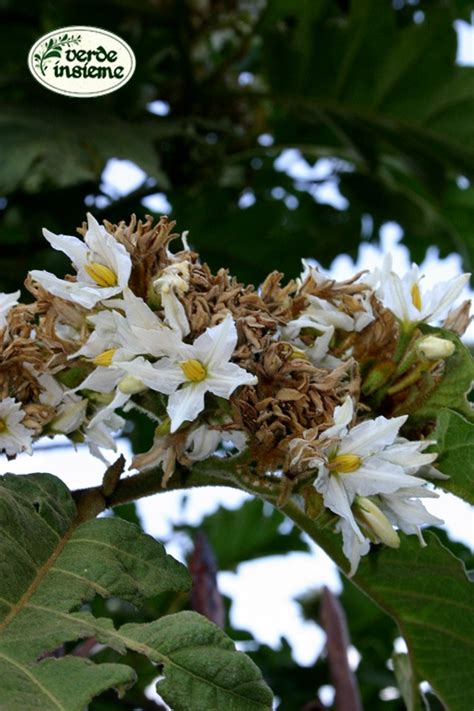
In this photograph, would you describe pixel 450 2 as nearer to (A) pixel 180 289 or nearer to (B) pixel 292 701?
(B) pixel 292 701

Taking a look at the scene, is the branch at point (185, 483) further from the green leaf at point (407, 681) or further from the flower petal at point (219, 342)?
the green leaf at point (407, 681)

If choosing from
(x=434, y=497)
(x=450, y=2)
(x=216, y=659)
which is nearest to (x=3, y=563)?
(x=216, y=659)

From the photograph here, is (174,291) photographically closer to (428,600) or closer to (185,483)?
(185,483)

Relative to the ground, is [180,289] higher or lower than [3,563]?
higher

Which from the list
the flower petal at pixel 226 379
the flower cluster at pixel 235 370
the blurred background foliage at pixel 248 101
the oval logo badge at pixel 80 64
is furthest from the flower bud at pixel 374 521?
the blurred background foliage at pixel 248 101

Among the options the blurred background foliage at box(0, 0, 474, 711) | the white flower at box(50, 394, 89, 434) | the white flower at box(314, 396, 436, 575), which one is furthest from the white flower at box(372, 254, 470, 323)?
the blurred background foliage at box(0, 0, 474, 711)

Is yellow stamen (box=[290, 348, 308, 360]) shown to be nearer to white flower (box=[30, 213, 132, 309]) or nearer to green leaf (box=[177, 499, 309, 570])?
white flower (box=[30, 213, 132, 309])

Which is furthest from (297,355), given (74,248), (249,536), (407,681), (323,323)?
(249,536)
